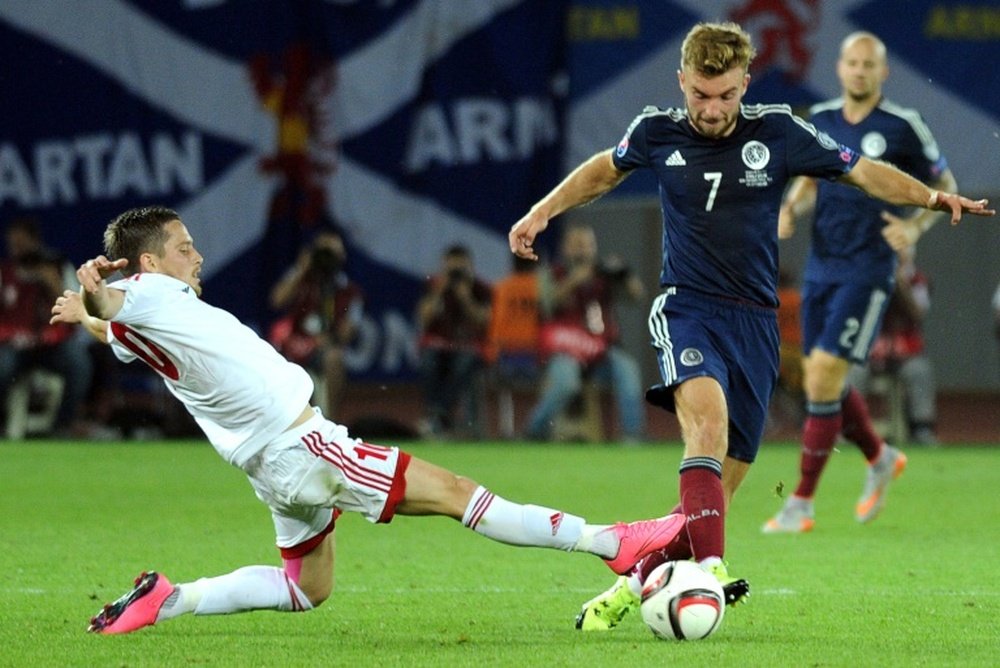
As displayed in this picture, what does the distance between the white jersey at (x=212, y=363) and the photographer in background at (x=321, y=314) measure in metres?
9.91

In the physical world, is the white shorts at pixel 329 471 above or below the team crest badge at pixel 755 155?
below

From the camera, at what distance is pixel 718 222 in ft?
20.3

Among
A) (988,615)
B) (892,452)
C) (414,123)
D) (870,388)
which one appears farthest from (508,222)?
(988,615)

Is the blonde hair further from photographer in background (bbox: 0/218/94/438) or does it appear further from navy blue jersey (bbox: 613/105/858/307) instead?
photographer in background (bbox: 0/218/94/438)

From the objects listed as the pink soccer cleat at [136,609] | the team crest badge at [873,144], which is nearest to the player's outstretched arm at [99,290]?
the pink soccer cleat at [136,609]

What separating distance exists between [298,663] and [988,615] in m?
2.38

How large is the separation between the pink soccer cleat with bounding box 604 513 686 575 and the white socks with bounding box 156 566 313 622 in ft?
3.40

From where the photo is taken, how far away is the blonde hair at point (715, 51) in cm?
592

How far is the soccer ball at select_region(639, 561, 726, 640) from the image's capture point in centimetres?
559

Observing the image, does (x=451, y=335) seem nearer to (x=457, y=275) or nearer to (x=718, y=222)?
(x=457, y=275)

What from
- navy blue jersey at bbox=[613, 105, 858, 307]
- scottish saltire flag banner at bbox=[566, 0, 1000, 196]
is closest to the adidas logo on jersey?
navy blue jersey at bbox=[613, 105, 858, 307]

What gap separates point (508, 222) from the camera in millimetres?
16812

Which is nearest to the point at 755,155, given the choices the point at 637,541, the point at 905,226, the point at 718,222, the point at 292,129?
the point at 718,222

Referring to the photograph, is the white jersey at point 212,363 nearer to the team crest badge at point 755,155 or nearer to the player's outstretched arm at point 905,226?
the team crest badge at point 755,155
